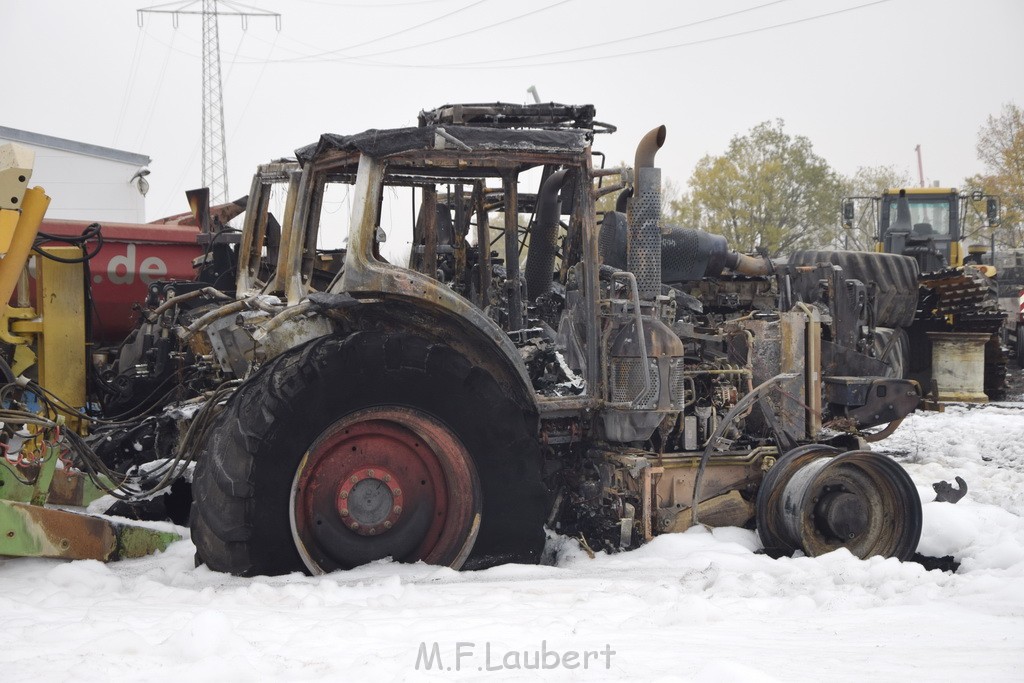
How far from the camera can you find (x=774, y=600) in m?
4.57

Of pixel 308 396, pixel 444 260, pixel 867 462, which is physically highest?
pixel 444 260

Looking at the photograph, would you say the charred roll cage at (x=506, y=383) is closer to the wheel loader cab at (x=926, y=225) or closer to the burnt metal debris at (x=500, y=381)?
the burnt metal debris at (x=500, y=381)

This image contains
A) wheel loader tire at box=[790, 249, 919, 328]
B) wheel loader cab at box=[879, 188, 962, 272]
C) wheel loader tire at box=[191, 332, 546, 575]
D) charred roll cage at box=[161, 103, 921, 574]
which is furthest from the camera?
wheel loader cab at box=[879, 188, 962, 272]

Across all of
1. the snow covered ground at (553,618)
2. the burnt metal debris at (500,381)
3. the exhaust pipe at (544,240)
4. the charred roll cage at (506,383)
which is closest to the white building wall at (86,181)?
the burnt metal debris at (500,381)

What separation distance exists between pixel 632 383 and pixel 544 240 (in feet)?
4.26

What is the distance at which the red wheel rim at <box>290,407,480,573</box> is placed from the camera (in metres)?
4.73

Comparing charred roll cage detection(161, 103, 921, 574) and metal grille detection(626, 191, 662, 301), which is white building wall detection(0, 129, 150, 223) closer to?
charred roll cage detection(161, 103, 921, 574)

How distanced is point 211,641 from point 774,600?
2.55m

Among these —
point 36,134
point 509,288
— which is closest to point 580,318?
point 509,288

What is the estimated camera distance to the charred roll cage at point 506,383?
15.3 ft

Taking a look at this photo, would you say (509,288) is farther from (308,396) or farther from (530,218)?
(308,396)

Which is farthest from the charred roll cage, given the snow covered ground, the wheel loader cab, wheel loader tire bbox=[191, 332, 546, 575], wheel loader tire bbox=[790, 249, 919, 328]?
the wheel loader cab

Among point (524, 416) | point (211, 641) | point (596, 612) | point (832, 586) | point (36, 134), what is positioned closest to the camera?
point (211, 641)

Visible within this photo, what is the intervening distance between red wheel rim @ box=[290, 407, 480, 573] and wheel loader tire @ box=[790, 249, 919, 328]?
5.17 metres
